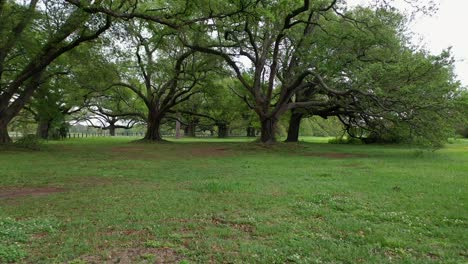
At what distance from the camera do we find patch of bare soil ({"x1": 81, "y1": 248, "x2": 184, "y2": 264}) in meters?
4.08

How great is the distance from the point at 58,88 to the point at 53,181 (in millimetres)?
20599

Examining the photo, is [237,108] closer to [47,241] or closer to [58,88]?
[58,88]

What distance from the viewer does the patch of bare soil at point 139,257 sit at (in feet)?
13.4

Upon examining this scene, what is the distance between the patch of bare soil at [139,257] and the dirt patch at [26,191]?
4.58 metres

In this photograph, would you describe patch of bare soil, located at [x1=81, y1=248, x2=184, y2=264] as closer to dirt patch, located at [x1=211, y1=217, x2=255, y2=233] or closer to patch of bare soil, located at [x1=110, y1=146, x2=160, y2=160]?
dirt patch, located at [x1=211, y1=217, x2=255, y2=233]

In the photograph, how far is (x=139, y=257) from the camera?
4191mm

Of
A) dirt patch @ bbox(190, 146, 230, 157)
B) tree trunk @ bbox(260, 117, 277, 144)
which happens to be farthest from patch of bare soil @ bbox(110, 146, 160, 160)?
tree trunk @ bbox(260, 117, 277, 144)

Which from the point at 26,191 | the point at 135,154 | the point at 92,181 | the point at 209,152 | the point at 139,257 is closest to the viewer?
the point at 139,257

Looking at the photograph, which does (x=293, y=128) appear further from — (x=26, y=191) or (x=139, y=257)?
(x=139, y=257)

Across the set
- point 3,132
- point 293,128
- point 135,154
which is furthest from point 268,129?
point 3,132

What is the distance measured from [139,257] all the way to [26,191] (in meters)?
5.53

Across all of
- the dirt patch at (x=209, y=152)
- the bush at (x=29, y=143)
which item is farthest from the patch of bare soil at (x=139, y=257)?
the bush at (x=29, y=143)

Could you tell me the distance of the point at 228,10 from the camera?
13805mm

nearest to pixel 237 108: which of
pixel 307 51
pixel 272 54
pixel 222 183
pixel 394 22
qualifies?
pixel 272 54
